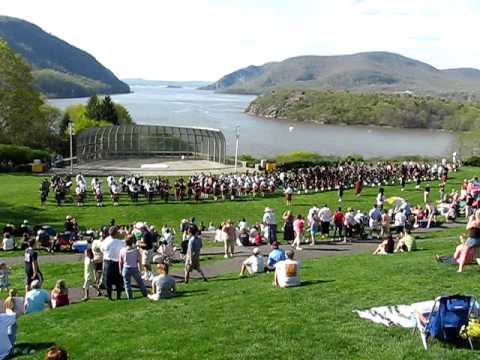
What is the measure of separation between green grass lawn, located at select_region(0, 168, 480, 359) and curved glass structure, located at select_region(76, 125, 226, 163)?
124 feet

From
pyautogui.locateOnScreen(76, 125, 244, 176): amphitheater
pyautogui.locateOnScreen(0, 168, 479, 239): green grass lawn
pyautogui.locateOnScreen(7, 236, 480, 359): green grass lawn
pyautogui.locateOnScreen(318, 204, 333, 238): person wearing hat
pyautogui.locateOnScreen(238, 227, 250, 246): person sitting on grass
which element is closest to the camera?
pyautogui.locateOnScreen(7, 236, 480, 359): green grass lawn

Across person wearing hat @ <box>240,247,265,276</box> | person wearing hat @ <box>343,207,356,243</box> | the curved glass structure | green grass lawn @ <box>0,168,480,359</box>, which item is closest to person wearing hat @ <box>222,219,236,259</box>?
green grass lawn @ <box>0,168,480,359</box>

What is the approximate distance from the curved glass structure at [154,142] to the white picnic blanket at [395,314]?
→ 149ft

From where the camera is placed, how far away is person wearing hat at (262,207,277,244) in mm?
24530

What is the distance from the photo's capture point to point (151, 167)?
2042 inches

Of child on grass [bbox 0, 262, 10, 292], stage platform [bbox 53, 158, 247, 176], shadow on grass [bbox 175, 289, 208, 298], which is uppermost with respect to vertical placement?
shadow on grass [bbox 175, 289, 208, 298]

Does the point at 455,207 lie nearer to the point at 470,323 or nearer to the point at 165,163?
the point at 470,323

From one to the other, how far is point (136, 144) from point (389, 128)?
143372 mm

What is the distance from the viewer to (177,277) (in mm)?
18391

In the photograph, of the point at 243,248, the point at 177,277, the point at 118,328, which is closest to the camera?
the point at 118,328

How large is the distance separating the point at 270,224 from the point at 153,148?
120 ft

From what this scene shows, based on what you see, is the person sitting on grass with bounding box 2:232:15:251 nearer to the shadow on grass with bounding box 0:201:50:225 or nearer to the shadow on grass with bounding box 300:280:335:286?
the shadow on grass with bounding box 0:201:50:225

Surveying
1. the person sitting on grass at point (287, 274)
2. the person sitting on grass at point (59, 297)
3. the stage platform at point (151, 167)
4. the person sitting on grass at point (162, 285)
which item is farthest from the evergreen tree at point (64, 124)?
the person sitting on grass at point (287, 274)

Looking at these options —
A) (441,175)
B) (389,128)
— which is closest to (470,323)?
(441,175)
